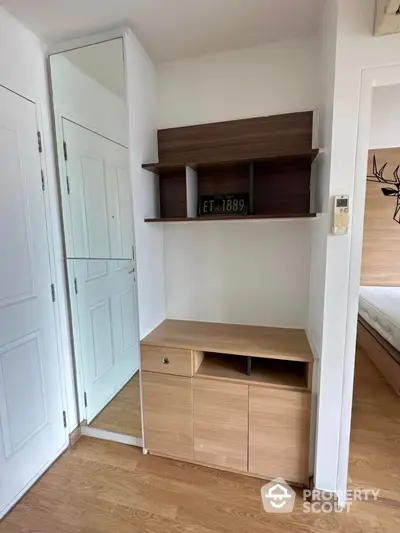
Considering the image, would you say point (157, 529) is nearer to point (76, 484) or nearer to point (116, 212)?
point (76, 484)

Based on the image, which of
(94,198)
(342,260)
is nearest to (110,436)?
(94,198)

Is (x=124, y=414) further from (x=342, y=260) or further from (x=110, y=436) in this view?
(x=342, y=260)

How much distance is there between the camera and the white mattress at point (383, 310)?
1935mm

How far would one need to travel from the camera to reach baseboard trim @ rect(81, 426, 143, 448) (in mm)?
1981

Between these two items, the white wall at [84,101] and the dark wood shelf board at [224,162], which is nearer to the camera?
the dark wood shelf board at [224,162]

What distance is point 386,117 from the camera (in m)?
1.50

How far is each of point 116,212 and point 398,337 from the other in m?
2.18

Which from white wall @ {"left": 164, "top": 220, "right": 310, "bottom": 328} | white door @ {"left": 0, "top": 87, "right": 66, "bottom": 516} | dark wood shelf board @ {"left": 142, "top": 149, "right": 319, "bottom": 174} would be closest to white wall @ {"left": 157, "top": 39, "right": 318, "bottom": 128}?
dark wood shelf board @ {"left": 142, "top": 149, "right": 319, "bottom": 174}

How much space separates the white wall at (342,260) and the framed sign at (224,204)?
1.81ft

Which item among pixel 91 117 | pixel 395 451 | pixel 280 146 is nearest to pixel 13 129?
pixel 91 117

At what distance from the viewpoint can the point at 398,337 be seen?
210cm

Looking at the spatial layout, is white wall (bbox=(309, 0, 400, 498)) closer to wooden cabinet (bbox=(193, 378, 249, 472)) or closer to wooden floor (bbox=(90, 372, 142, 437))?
wooden cabinet (bbox=(193, 378, 249, 472))

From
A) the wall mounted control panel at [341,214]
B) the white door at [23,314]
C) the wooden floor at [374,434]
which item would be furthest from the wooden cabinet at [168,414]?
the wall mounted control panel at [341,214]

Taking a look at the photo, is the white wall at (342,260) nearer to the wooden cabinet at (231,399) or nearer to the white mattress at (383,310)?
the wooden cabinet at (231,399)
